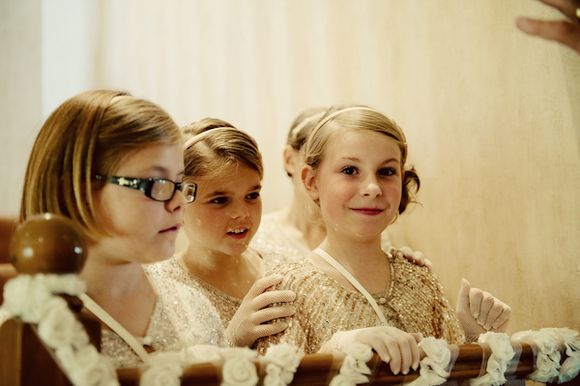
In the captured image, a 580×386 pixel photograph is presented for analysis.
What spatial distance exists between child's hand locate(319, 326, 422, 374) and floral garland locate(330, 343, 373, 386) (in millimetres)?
33

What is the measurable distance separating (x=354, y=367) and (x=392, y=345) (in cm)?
9

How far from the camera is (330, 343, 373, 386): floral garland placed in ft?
3.82

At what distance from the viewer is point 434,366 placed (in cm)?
125

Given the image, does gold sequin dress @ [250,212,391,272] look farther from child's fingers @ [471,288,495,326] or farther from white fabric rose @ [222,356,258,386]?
white fabric rose @ [222,356,258,386]

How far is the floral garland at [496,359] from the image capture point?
1.34 metres

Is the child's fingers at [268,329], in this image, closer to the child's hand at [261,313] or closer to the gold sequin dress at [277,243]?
the child's hand at [261,313]

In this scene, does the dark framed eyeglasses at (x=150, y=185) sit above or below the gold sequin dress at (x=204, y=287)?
above

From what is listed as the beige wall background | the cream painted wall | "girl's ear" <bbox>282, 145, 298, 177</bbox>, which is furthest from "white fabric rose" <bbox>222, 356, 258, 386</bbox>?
the cream painted wall

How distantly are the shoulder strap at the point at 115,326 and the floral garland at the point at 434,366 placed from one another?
18.1 inches

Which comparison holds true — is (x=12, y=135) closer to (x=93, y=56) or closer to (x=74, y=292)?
(x=93, y=56)

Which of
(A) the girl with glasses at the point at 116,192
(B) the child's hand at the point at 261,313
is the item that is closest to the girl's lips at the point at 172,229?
(A) the girl with glasses at the point at 116,192

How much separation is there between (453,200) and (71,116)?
1230 mm

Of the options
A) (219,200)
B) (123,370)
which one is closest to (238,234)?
(219,200)

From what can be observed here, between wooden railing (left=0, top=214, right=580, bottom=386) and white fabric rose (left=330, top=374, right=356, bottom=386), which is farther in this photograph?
white fabric rose (left=330, top=374, right=356, bottom=386)
